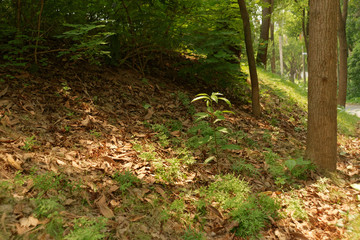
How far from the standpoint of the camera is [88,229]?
235 cm

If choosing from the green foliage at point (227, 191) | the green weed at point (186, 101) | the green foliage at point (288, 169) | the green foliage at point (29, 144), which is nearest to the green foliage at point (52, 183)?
the green foliage at point (29, 144)

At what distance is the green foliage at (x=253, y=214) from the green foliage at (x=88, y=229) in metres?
1.49

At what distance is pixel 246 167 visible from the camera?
4215 mm

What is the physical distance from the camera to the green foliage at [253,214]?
3.00 metres

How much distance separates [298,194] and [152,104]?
3298mm

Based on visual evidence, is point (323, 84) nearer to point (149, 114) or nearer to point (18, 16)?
point (149, 114)

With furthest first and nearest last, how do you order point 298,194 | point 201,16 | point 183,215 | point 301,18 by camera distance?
point 301,18 < point 201,16 < point 298,194 < point 183,215

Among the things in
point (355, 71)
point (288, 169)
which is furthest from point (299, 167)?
point (355, 71)

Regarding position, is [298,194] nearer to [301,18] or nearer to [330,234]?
[330,234]

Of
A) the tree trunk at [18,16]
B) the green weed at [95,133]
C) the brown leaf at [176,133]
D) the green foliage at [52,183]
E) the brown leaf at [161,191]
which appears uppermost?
the tree trunk at [18,16]

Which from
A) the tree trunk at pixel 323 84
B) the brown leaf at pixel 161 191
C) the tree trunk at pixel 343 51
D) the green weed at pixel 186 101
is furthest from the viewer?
the tree trunk at pixel 343 51

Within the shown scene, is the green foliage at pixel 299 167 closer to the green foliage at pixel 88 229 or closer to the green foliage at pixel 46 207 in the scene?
the green foliage at pixel 88 229

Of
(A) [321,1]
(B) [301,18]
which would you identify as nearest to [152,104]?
(A) [321,1]

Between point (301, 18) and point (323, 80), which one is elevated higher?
point (301, 18)
